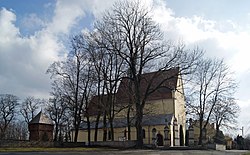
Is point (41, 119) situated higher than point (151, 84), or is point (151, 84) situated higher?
point (151, 84)

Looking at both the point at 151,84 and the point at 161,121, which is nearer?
the point at 151,84

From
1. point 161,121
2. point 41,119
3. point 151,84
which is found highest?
point 151,84

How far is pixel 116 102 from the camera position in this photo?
5262cm

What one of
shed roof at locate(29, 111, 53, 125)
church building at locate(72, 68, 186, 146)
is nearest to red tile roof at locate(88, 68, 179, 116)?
church building at locate(72, 68, 186, 146)

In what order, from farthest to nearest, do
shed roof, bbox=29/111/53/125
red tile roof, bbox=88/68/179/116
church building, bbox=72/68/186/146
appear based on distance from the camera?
shed roof, bbox=29/111/53/125 < church building, bbox=72/68/186/146 < red tile roof, bbox=88/68/179/116

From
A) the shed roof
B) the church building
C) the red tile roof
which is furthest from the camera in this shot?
the shed roof

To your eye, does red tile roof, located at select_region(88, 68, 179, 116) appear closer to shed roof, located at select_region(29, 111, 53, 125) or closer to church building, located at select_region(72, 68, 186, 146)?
church building, located at select_region(72, 68, 186, 146)

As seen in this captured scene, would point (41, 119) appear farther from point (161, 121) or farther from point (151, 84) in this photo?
point (151, 84)

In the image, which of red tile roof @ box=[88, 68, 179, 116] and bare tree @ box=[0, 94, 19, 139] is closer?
red tile roof @ box=[88, 68, 179, 116]

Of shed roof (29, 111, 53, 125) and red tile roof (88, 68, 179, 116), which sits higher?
red tile roof (88, 68, 179, 116)

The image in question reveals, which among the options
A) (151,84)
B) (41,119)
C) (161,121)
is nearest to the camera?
(151,84)

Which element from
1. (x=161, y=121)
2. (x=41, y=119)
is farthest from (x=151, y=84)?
(x=41, y=119)

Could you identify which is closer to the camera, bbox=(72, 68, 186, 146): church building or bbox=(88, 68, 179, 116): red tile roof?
bbox=(88, 68, 179, 116): red tile roof

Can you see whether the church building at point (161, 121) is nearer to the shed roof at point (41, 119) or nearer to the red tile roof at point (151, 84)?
the red tile roof at point (151, 84)
